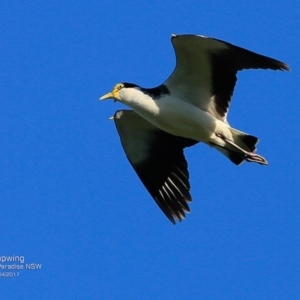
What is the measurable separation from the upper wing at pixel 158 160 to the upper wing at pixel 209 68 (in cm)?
97

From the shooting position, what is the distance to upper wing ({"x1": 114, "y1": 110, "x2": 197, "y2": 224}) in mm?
16703

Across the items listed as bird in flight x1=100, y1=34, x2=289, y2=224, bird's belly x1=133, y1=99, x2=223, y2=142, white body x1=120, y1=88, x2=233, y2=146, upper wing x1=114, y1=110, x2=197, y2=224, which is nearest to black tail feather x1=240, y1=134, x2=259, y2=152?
bird in flight x1=100, y1=34, x2=289, y2=224

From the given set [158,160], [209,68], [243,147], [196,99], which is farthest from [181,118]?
[158,160]

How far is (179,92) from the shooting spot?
627 inches

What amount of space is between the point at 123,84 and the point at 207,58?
1.34 metres

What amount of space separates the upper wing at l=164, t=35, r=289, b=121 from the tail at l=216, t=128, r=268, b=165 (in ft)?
1.24

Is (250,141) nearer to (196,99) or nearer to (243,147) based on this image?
(243,147)

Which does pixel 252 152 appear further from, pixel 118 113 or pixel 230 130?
pixel 118 113

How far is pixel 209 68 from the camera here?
51.7 ft

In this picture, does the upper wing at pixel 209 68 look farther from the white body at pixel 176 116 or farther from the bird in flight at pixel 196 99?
the white body at pixel 176 116

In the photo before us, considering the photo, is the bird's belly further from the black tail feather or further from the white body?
the black tail feather

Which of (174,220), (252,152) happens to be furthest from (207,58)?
(174,220)

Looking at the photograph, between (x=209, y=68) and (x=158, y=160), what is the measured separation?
1952mm

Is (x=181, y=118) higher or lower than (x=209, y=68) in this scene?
lower
